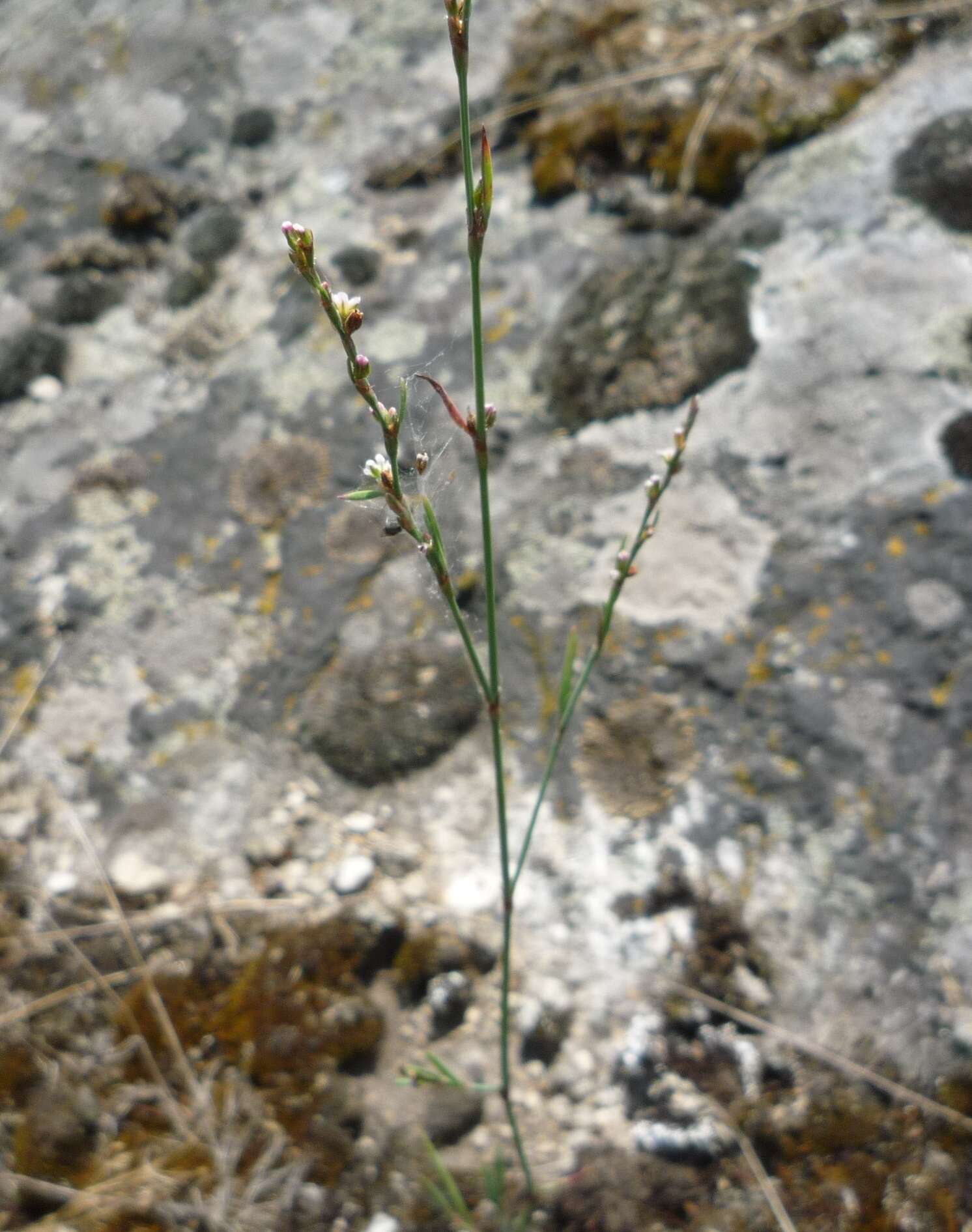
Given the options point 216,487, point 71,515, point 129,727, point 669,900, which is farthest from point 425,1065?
point 71,515

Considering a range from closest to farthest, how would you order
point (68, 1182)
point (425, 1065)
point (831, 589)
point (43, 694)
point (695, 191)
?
point (68, 1182) < point (425, 1065) < point (831, 589) < point (43, 694) < point (695, 191)

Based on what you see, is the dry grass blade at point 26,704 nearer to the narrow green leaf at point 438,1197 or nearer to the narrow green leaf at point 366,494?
the narrow green leaf at point 438,1197

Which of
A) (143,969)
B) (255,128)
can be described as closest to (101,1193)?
(143,969)

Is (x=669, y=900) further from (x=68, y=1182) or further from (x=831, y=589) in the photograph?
(x=68, y=1182)

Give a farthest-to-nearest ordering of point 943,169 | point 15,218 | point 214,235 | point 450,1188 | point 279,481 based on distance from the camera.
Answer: point 15,218
point 214,235
point 279,481
point 943,169
point 450,1188

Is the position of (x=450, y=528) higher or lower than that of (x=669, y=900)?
higher

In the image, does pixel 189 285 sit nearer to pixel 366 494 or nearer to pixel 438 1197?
pixel 366 494
